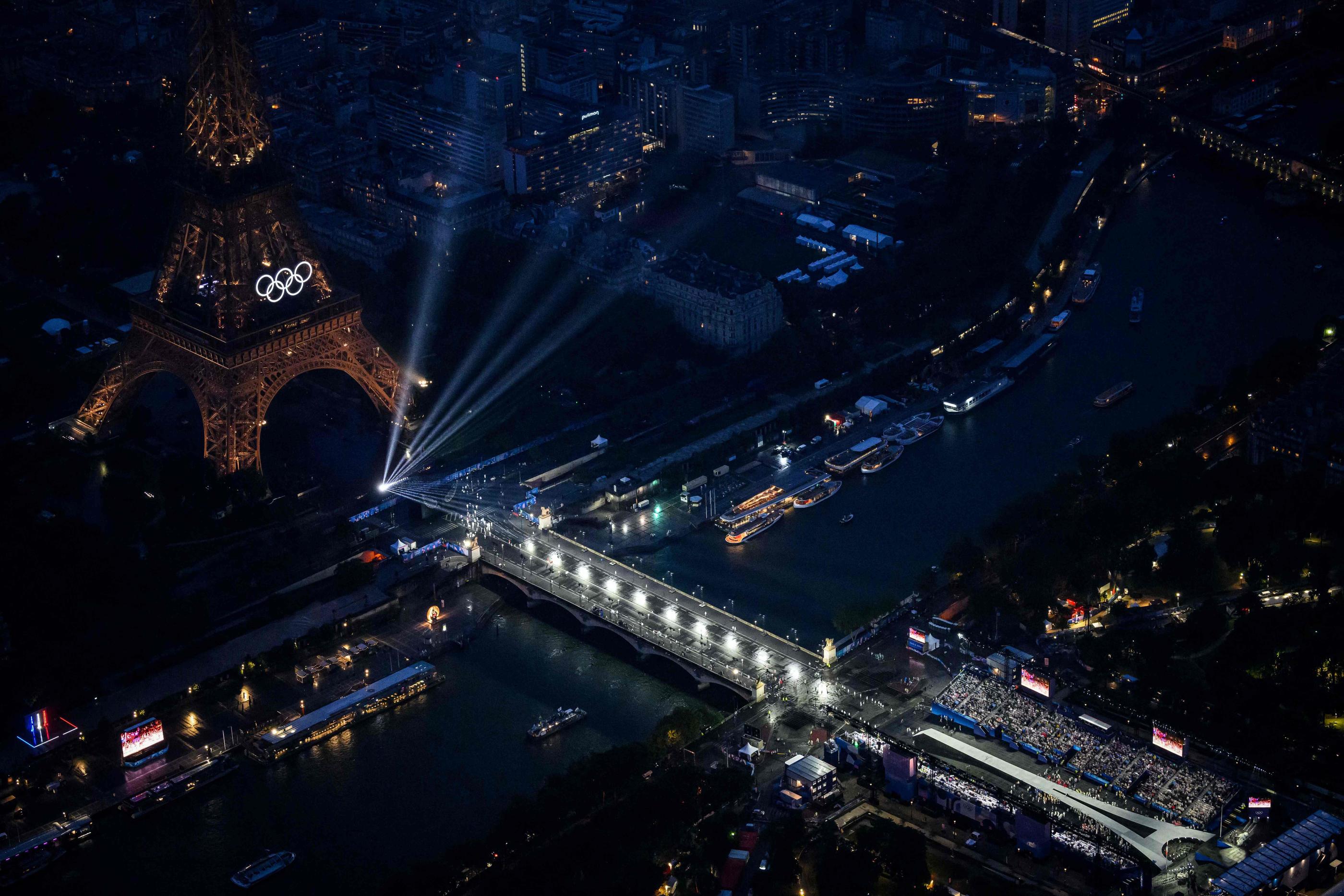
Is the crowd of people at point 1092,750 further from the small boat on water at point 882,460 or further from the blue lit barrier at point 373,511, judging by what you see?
the blue lit barrier at point 373,511

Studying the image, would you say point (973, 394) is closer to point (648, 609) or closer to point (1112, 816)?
point (648, 609)

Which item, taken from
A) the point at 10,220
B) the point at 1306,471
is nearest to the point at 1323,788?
the point at 1306,471

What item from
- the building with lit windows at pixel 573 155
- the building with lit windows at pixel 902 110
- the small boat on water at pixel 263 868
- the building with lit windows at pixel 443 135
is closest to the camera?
the small boat on water at pixel 263 868

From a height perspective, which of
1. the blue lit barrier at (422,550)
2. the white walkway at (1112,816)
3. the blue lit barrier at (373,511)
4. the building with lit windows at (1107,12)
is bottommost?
the white walkway at (1112,816)

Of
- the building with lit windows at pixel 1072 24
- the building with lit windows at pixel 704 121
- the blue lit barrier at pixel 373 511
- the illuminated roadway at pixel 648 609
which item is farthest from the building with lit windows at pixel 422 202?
the building with lit windows at pixel 1072 24

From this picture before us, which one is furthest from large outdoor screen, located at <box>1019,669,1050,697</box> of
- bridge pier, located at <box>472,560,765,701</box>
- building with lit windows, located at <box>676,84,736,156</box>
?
building with lit windows, located at <box>676,84,736,156</box>

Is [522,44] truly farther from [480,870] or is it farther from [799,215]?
[480,870]

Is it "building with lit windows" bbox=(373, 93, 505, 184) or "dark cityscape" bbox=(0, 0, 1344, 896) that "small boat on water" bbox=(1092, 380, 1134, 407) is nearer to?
"dark cityscape" bbox=(0, 0, 1344, 896)
